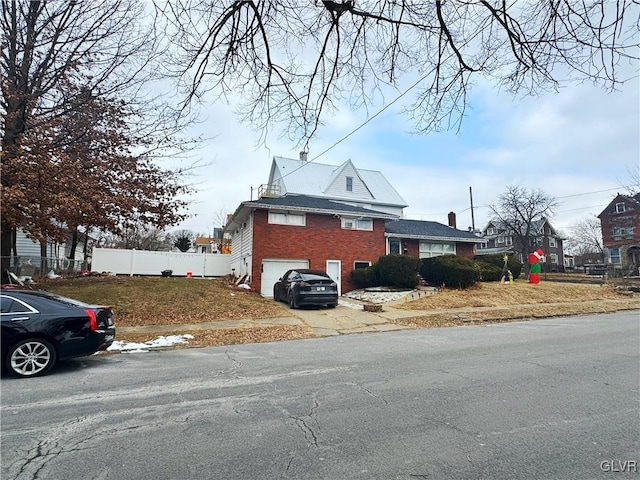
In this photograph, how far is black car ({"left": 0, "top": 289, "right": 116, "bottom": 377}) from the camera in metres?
6.12

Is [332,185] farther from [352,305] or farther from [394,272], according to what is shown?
[352,305]

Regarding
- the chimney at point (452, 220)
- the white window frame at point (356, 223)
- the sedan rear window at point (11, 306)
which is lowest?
the sedan rear window at point (11, 306)

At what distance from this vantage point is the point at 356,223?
22.6 meters

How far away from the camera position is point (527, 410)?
4.29 metres

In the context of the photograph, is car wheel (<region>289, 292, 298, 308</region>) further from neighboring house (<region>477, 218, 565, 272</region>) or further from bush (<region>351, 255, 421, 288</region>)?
neighboring house (<region>477, 218, 565, 272</region>)

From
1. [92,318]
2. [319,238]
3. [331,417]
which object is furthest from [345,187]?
[331,417]

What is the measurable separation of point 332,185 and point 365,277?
1401 cm

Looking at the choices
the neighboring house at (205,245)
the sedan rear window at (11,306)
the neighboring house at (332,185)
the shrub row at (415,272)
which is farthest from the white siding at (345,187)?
the sedan rear window at (11,306)

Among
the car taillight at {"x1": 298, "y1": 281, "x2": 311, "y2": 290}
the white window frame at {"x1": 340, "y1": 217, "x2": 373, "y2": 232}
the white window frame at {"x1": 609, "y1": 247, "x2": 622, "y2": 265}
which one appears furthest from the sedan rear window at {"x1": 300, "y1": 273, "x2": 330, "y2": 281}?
the white window frame at {"x1": 609, "y1": 247, "x2": 622, "y2": 265}

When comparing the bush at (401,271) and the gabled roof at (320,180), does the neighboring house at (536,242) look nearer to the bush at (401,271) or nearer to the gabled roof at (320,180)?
the gabled roof at (320,180)

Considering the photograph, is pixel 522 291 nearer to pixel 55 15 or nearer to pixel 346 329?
pixel 346 329

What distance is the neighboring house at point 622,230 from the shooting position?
43.5 meters

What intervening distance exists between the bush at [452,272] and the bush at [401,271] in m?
1.12

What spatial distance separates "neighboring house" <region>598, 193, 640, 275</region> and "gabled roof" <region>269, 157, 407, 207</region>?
27.0m
